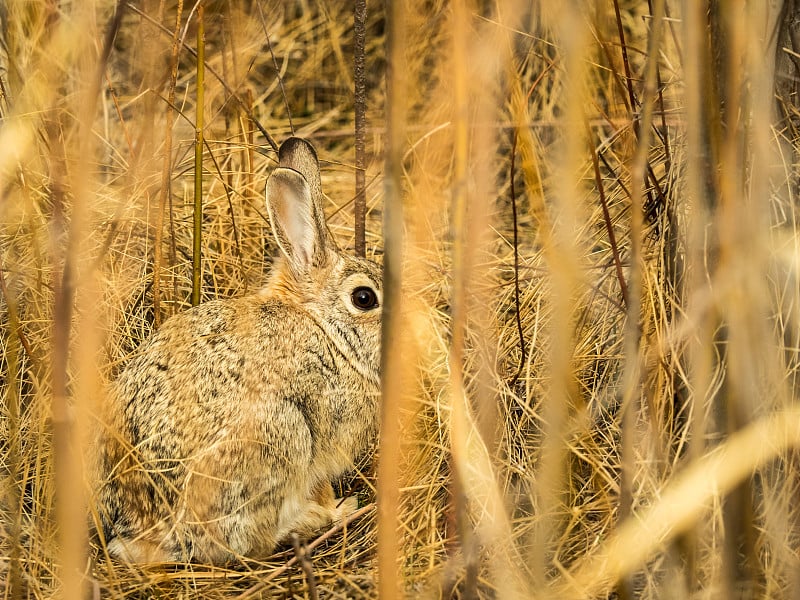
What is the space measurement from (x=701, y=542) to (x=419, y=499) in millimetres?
1048

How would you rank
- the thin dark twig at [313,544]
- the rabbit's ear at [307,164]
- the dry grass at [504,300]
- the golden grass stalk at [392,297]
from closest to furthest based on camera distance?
the golden grass stalk at [392,297]
the dry grass at [504,300]
the thin dark twig at [313,544]
the rabbit's ear at [307,164]

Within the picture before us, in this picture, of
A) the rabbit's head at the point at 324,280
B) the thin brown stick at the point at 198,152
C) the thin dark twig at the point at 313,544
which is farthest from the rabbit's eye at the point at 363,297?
the thin dark twig at the point at 313,544

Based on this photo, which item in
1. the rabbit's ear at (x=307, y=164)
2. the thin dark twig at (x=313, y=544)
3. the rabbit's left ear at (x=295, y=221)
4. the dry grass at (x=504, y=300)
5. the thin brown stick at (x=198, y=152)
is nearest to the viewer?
the dry grass at (x=504, y=300)

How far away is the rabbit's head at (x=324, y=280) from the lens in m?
3.44

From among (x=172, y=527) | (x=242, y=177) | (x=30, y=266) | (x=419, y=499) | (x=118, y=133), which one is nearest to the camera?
(x=172, y=527)

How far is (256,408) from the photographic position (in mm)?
2930

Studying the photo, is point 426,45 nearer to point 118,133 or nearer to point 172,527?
point 118,133

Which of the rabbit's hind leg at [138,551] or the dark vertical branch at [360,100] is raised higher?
the dark vertical branch at [360,100]

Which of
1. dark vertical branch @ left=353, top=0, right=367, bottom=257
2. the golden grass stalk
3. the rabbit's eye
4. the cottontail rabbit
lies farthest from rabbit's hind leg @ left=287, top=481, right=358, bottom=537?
the golden grass stalk

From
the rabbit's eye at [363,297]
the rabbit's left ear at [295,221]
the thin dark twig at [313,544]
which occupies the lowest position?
the thin dark twig at [313,544]

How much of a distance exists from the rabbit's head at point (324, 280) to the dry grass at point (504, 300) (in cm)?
22

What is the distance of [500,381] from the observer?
3.11 meters

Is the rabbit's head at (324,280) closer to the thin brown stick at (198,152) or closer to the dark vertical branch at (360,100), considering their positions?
the dark vertical branch at (360,100)

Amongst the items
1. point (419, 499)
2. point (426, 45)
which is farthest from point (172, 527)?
point (426, 45)
